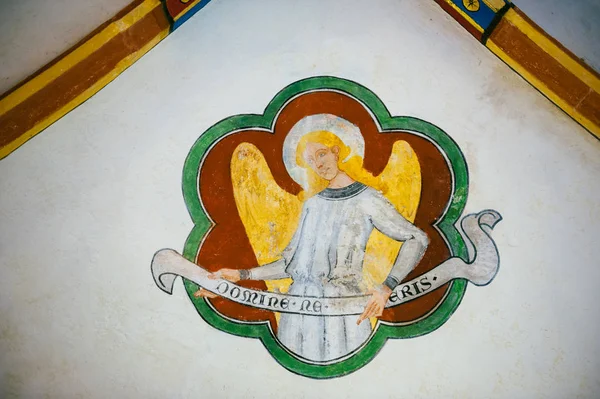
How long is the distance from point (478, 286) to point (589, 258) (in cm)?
66

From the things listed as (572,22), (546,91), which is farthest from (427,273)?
(572,22)

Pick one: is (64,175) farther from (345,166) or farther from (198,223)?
(345,166)

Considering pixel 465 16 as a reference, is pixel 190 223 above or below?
below

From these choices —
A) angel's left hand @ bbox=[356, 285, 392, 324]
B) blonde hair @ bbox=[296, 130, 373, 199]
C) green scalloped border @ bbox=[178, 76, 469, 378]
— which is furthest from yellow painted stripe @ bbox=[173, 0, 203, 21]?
angel's left hand @ bbox=[356, 285, 392, 324]

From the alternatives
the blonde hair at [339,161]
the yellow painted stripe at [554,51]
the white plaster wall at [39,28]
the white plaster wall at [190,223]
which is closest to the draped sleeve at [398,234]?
the blonde hair at [339,161]

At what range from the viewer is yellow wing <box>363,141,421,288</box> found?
442 centimetres

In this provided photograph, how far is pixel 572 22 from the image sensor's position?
13.5 feet

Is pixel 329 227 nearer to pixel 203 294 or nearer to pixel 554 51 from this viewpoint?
pixel 203 294

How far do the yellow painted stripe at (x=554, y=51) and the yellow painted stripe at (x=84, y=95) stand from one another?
195 centimetres

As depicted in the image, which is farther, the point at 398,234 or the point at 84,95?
the point at 398,234

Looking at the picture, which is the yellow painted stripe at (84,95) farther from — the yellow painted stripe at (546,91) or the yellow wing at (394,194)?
the yellow painted stripe at (546,91)

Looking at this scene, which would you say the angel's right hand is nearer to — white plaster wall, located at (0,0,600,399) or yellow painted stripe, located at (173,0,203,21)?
white plaster wall, located at (0,0,600,399)

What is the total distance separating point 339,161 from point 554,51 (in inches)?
53.0

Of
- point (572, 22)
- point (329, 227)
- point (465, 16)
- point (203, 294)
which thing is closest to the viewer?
point (572, 22)
